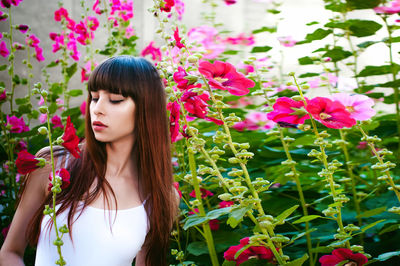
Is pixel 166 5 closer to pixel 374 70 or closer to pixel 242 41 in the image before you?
pixel 374 70

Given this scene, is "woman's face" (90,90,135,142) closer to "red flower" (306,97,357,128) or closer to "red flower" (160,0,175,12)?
"red flower" (160,0,175,12)

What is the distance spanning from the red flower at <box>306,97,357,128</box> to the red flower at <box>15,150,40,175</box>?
445 millimetres

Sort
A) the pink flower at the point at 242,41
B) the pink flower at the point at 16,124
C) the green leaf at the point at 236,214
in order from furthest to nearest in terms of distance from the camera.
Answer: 1. the pink flower at the point at 242,41
2. the pink flower at the point at 16,124
3. the green leaf at the point at 236,214

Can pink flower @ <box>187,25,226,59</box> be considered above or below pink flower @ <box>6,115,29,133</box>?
above

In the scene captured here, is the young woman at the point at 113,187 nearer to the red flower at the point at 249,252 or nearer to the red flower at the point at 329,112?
the red flower at the point at 249,252

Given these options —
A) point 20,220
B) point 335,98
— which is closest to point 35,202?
point 20,220

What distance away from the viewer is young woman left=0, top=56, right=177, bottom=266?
0.92m

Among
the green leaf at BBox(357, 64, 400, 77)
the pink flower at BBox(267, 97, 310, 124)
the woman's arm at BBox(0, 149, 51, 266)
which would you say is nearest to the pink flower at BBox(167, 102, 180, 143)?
the pink flower at BBox(267, 97, 310, 124)

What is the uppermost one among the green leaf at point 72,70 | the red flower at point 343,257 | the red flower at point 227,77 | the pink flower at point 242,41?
the red flower at point 227,77

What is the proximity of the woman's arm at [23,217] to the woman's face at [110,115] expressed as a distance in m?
0.19

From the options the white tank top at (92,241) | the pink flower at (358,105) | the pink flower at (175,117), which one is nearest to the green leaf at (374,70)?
the pink flower at (358,105)

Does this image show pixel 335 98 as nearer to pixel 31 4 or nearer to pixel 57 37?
pixel 57 37

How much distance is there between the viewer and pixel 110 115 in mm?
899

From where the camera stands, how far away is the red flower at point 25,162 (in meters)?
0.67
